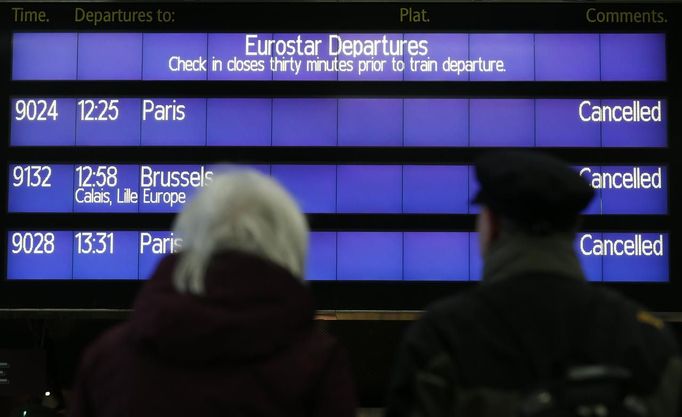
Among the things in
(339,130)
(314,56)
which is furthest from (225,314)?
(314,56)

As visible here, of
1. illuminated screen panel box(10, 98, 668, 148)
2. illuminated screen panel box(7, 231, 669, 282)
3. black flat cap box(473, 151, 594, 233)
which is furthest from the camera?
illuminated screen panel box(10, 98, 668, 148)

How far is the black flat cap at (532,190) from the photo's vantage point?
5.69ft

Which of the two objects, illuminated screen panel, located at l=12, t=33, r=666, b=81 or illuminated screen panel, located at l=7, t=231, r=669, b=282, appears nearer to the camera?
illuminated screen panel, located at l=7, t=231, r=669, b=282

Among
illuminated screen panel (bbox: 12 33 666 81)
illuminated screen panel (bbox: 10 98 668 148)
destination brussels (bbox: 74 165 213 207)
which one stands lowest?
destination brussels (bbox: 74 165 213 207)

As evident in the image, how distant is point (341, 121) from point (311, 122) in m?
0.15

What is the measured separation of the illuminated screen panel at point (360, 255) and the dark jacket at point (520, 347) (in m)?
2.59

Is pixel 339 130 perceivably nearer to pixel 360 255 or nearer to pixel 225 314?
pixel 360 255

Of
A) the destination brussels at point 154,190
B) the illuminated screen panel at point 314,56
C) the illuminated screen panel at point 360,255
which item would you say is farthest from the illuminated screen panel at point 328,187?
the illuminated screen panel at point 314,56

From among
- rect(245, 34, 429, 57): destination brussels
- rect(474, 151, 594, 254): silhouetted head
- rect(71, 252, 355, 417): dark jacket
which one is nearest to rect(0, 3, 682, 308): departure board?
rect(245, 34, 429, 57): destination brussels

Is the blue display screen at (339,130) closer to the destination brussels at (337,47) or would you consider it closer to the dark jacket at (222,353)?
the destination brussels at (337,47)

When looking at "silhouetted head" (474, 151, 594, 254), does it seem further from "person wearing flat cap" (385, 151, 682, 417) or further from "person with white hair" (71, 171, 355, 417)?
"person with white hair" (71, 171, 355, 417)

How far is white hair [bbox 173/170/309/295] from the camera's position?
67.5 inches

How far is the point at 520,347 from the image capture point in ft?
5.59

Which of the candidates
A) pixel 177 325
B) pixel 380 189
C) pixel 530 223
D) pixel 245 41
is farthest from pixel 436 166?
pixel 177 325
